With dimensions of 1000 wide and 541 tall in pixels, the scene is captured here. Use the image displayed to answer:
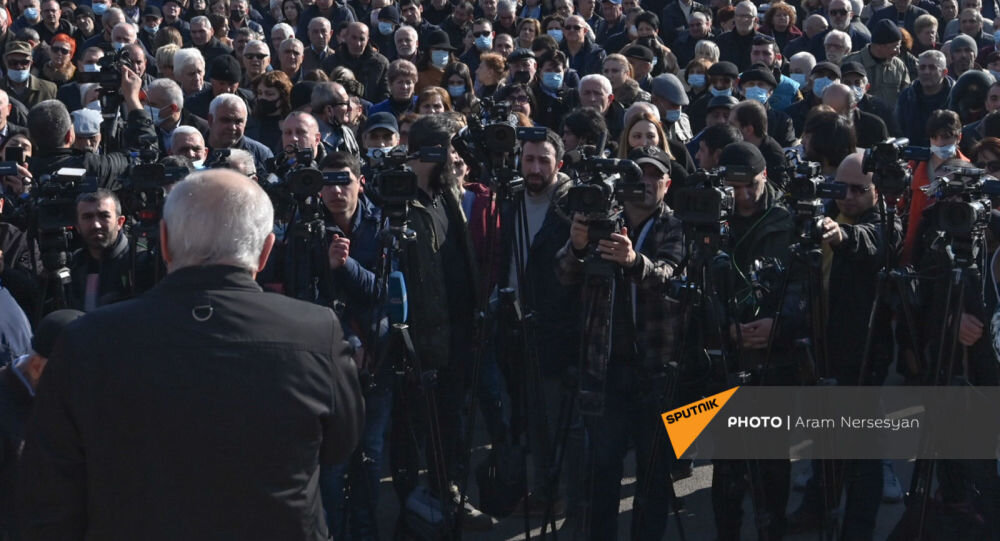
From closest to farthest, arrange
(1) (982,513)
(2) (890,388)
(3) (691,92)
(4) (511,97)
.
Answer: (1) (982,513)
(2) (890,388)
(4) (511,97)
(3) (691,92)

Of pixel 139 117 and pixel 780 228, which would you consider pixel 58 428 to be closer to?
pixel 780 228

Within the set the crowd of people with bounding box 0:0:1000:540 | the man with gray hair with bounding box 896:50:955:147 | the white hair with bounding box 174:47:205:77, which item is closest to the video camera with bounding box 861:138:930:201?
the crowd of people with bounding box 0:0:1000:540

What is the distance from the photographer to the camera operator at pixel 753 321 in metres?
4.85

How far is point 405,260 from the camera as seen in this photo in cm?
487

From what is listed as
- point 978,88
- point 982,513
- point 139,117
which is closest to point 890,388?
point 982,513

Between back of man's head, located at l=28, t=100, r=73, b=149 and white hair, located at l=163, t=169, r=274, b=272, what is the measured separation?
169 inches

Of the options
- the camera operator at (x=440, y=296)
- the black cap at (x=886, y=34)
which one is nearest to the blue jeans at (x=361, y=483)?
the camera operator at (x=440, y=296)

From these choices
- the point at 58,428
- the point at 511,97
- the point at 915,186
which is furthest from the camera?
the point at 511,97

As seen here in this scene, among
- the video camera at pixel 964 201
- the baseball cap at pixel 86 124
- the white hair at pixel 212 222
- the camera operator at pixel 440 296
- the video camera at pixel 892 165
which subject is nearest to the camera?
the white hair at pixel 212 222

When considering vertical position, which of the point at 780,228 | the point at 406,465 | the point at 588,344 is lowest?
the point at 406,465

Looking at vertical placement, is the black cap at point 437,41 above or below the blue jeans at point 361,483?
above

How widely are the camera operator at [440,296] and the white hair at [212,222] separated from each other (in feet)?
6.99

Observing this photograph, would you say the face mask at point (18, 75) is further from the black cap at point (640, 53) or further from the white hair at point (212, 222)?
the white hair at point (212, 222)

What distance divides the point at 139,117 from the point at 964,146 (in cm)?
519
